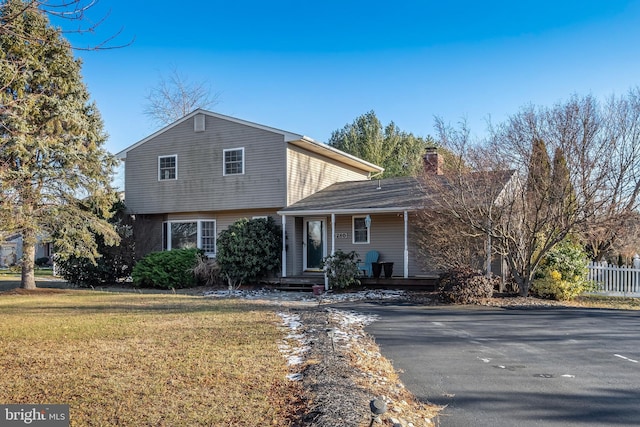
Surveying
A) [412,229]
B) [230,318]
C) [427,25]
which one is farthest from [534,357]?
[427,25]

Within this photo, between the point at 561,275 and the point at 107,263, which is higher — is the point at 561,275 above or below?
below

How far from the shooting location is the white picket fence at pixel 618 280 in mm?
15656

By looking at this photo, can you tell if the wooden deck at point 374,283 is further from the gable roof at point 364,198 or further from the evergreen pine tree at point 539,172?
the evergreen pine tree at point 539,172

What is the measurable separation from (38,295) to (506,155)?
14461mm

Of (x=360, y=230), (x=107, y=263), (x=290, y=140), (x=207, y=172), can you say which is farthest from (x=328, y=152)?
(x=107, y=263)

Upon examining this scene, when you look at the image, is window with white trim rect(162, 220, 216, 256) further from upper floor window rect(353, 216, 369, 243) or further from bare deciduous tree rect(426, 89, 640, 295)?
bare deciduous tree rect(426, 89, 640, 295)

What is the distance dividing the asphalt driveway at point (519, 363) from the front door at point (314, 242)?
7.92 m

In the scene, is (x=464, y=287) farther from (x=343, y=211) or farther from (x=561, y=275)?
(x=343, y=211)

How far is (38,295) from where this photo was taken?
15.3 meters

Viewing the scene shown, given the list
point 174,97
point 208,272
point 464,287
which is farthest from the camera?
point 174,97

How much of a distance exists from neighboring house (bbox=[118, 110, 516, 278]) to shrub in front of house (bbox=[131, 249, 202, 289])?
1.91 m

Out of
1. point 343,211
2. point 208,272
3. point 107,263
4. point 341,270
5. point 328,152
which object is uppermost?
point 328,152

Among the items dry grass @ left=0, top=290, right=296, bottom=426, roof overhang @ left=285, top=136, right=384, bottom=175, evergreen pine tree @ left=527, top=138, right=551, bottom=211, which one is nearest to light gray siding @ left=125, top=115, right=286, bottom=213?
roof overhang @ left=285, top=136, right=384, bottom=175

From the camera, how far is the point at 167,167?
20.3 meters
